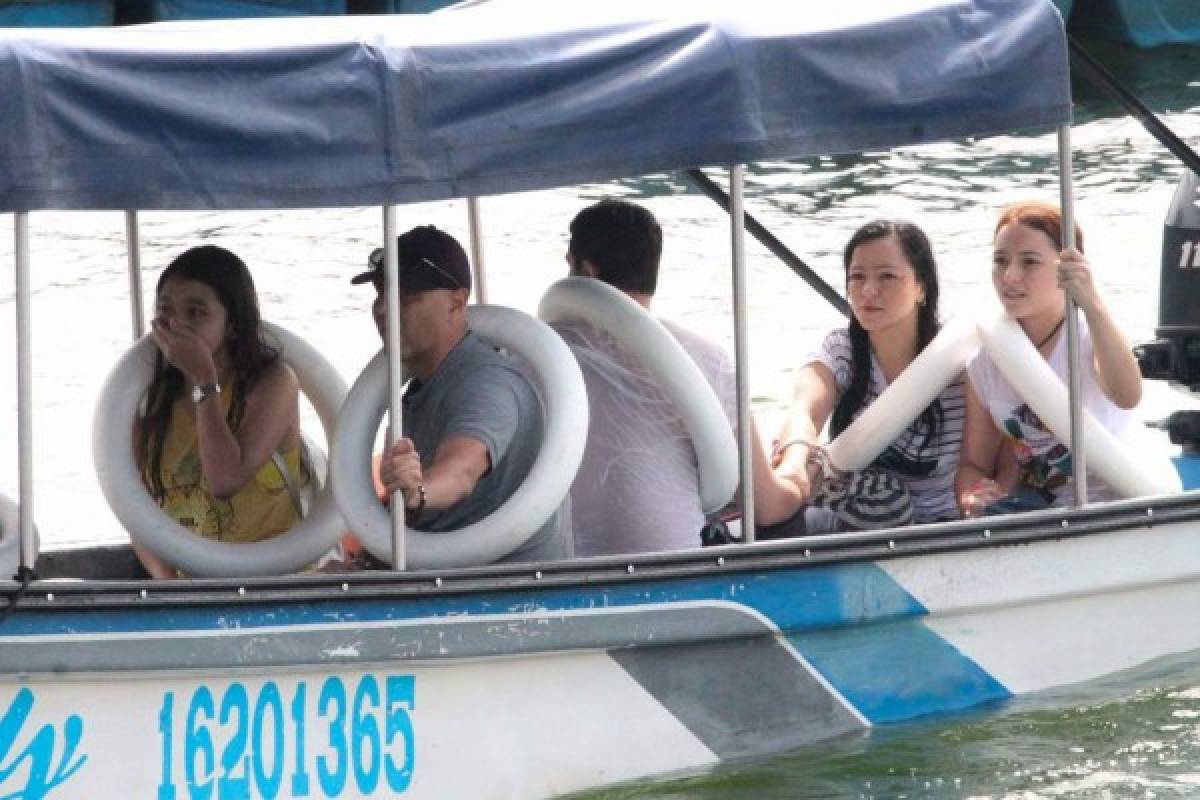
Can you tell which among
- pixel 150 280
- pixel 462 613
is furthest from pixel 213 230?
pixel 462 613

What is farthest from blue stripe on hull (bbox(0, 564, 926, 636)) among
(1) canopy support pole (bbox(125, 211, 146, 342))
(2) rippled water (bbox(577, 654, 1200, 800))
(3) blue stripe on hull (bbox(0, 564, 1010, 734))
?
(1) canopy support pole (bbox(125, 211, 146, 342))

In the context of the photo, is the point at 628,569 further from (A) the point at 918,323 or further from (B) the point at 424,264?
(A) the point at 918,323

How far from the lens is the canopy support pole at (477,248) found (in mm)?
6824

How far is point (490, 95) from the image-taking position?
525cm

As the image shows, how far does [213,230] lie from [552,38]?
9.93 metres

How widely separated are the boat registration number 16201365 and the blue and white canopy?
43.8 inches

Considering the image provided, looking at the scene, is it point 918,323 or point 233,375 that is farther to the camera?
point 918,323

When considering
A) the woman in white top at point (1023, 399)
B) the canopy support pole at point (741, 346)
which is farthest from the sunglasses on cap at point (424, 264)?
the woman in white top at point (1023, 399)

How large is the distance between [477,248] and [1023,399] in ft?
5.31

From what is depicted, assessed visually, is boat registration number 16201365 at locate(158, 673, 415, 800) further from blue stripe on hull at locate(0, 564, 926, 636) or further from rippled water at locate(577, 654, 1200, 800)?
rippled water at locate(577, 654, 1200, 800)

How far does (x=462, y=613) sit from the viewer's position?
18.0 ft

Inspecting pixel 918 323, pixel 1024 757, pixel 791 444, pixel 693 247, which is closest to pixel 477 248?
pixel 791 444

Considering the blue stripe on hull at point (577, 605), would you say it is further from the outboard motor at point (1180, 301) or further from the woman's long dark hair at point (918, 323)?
the outboard motor at point (1180, 301)

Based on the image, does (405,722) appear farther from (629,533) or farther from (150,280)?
(150,280)
